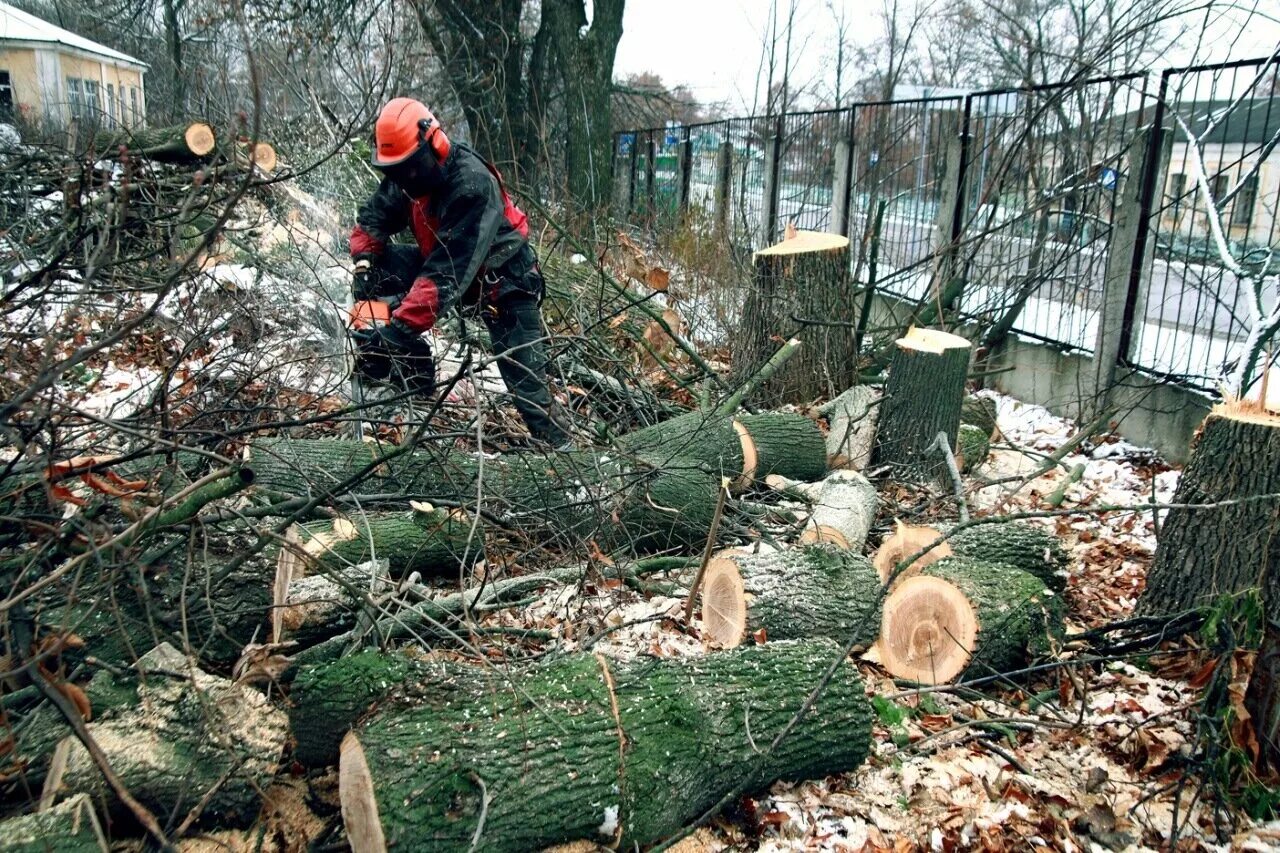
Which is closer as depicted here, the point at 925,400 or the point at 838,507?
the point at 838,507

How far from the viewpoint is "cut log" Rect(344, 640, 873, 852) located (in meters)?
2.32

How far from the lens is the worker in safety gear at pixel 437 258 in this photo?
445cm

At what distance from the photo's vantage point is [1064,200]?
22.7ft

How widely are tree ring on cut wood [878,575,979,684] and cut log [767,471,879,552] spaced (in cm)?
53

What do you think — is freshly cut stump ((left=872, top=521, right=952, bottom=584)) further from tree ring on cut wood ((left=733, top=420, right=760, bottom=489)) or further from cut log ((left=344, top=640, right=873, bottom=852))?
tree ring on cut wood ((left=733, top=420, right=760, bottom=489))

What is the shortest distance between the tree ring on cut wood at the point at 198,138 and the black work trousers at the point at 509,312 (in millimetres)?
5551

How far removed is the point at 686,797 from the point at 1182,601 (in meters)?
2.04

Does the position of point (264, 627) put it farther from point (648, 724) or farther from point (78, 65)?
point (78, 65)

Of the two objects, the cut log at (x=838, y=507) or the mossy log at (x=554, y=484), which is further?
the cut log at (x=838, y=507)

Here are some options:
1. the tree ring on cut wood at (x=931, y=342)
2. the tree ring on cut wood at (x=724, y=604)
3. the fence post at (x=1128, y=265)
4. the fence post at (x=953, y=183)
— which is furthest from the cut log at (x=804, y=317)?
the tree ring on cut wood at (x=724, y=604)

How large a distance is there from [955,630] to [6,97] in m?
24.6

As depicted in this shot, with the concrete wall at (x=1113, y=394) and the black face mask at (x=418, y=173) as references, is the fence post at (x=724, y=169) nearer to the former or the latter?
the concrete wall at (x=1113, y=394)

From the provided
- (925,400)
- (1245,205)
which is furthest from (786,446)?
(1245,205)

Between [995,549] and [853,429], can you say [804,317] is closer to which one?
[853,429]
